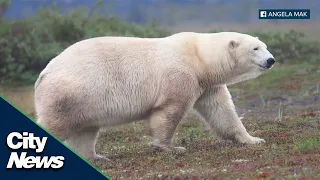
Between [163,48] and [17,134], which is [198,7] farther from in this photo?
[17,134]

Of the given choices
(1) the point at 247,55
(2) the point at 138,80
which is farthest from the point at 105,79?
(1) the point at 247,55

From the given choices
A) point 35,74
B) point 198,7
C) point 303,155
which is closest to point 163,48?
point 303,155

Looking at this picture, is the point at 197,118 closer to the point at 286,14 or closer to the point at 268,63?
the point at 286,14

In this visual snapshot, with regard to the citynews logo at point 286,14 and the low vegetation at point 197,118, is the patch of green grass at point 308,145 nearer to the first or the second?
the low vegetation at point 197,118

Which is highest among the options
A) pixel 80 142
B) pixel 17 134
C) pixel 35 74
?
pixel 17 134

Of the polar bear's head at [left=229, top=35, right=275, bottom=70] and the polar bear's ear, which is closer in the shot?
the polar bear's head at [left=229, top=35, right=275, bottom=70]

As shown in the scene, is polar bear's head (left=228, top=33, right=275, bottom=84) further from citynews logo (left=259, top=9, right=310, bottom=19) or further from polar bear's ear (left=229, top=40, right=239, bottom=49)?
citynews logo (left=259, top=9, right=310, bottom=19)

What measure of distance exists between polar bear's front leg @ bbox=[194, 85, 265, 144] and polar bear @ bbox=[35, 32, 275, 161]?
0.02m

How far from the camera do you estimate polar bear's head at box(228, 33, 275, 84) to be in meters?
11.1

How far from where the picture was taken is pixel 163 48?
11.1 m

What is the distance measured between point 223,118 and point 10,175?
12.9 feet

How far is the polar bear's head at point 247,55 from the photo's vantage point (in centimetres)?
1106

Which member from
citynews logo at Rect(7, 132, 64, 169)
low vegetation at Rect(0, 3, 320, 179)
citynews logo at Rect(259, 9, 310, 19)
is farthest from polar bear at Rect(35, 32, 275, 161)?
citynews logo at Rect(259, 9, 310, 19)

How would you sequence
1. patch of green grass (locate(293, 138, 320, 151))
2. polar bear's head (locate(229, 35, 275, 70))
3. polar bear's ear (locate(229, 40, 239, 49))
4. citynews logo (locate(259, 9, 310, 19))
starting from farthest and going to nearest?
citynews logo (locate(259, 9, 310, 19))
polar bear's ear (locate(229, 40, 239, 49))
polar bear's head (locate(229, 35, 275, 70))
patch of green grass (locate(293, 138, 320, 151))
